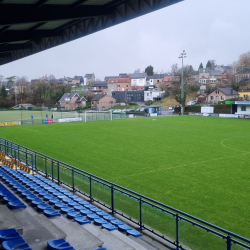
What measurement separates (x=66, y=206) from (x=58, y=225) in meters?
1.46

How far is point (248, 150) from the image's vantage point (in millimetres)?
21906

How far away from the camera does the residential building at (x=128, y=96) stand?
284ft

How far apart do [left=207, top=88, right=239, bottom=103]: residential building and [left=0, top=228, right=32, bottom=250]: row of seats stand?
7477cm

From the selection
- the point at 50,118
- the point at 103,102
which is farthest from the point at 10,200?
the point at 103,102

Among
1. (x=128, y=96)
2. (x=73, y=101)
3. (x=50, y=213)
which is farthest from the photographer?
(x=128, y=96)

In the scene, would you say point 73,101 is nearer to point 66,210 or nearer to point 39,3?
point 66,210

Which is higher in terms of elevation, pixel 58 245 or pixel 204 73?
pixel 204 73

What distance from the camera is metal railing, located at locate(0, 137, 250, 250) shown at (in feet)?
19.4

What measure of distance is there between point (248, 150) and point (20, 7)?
769 inches

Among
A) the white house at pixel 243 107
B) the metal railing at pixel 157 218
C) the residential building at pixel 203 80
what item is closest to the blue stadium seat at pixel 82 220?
the metal railing at pixel 157 218

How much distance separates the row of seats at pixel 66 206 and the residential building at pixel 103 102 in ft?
221

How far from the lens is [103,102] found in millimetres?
81375

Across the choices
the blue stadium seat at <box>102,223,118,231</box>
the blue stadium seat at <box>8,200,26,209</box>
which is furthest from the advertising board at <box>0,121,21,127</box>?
the blue stadium seat at <box>102,223,118,231</box>

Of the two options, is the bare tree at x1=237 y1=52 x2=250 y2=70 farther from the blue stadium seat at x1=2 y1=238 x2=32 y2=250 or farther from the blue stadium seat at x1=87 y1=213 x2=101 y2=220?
the blue stadium seat at x1=2 y1=238 x2=32 y2=250
